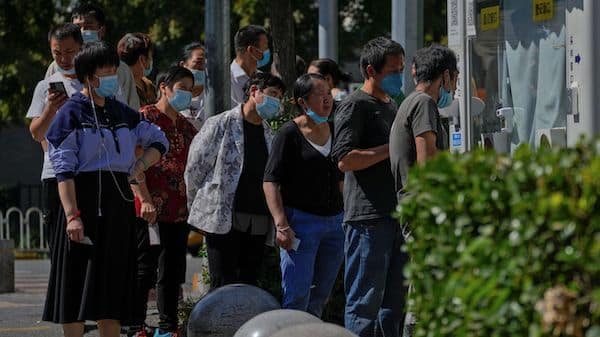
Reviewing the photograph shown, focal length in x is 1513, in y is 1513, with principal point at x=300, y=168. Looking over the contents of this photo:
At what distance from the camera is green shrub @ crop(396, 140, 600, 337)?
4.32 metres

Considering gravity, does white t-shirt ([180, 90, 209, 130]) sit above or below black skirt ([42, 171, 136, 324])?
above

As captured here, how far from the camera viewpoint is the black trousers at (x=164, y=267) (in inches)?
394

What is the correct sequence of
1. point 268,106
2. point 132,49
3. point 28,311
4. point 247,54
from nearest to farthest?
point 268,106, point 132,49, point 247,54, point 28,311

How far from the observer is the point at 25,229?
97.0ft

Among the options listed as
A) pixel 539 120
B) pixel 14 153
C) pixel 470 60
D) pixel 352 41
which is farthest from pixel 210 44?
pixel 14 153

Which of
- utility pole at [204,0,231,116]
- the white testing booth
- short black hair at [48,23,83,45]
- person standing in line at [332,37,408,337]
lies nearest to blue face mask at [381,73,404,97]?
person standing in line at [332,37,408,337]

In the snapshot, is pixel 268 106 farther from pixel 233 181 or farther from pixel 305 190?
pixel 305 190

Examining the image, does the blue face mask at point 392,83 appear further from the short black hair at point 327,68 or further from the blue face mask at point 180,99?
the short black hair at point 327,68

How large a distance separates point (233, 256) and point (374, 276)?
1.47 meters

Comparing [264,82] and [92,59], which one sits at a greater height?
[92,59]

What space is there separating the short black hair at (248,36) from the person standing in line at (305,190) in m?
2.03

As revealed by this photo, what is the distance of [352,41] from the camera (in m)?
29.0

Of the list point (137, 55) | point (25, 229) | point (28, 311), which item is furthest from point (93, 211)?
point (25, 229)

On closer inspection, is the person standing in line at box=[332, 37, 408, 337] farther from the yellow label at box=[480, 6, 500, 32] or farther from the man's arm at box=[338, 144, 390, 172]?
the yellow label at box=[480, 6, 500, 32]
